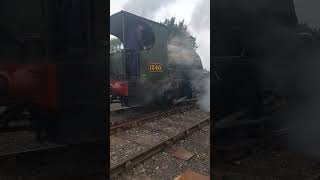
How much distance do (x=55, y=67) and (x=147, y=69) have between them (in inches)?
293

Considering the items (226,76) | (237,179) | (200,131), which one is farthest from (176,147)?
(226,76)

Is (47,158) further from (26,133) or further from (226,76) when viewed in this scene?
(226,76)

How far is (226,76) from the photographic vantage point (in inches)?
76.5

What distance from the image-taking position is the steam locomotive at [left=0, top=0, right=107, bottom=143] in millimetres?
1604

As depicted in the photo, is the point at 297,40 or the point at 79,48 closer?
the point at 79,48

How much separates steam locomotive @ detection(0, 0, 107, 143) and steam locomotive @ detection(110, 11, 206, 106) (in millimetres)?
6643

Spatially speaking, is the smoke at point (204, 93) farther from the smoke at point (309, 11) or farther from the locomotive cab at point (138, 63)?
the smoke at point (309, 11)

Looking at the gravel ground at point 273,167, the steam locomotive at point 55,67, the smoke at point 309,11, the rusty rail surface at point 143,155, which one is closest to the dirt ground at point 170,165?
the rusty rail surface at point 143,155

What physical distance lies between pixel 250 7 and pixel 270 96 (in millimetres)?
572

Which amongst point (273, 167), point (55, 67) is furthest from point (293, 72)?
point (55, 67)

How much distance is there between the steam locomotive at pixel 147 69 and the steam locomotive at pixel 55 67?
6.64 m

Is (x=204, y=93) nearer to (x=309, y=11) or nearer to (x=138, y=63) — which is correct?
(x=138, y=63)

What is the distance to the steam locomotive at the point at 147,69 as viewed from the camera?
876cm

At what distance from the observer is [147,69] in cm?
913
